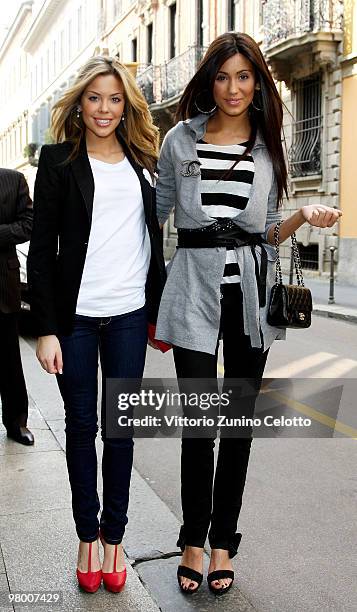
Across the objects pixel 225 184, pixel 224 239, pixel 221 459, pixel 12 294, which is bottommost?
pixel 221 459

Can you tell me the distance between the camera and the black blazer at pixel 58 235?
9.37ft

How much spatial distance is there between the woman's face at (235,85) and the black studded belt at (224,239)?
Result: 415mm

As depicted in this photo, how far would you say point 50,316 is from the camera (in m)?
2.89

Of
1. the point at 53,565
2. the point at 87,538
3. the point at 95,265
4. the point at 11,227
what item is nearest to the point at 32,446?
the point at 11,227

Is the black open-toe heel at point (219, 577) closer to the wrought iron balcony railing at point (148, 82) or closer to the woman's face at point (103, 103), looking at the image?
the woman's face at point (103, 103)

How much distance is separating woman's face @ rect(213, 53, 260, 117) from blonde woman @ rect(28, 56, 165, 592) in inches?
11.9

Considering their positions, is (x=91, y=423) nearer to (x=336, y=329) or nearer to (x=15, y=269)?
(x=15, y=269)

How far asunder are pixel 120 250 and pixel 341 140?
1657cm

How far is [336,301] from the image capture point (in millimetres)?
14469

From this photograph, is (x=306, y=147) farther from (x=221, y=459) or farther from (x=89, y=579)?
(x=89, y=579)

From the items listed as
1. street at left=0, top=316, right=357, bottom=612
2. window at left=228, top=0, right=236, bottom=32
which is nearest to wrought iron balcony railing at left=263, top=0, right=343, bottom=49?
window at left=228, top=0, right=236, bottom=32

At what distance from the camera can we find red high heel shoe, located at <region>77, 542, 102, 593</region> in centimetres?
296

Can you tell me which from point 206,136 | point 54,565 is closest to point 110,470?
point 54,565

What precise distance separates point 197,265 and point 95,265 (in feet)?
1.22
